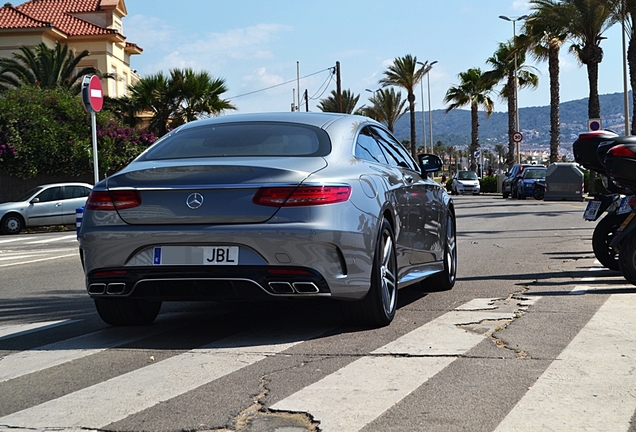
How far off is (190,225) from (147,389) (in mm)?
1411

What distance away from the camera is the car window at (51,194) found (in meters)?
26.5

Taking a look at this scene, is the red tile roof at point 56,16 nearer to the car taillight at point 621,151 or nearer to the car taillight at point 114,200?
the car taillight at point 621,151

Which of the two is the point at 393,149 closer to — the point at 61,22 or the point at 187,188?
the point at 187,188

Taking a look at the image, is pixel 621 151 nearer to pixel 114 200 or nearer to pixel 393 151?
pixel 393 151

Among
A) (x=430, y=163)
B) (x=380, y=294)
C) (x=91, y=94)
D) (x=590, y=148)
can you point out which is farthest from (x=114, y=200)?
(x=91, y=94)

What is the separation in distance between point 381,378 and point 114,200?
2.23 meters

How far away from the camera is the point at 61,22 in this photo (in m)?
52.6

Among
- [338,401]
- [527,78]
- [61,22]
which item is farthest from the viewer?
[527,78]

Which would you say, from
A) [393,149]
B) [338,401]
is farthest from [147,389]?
[393,149]

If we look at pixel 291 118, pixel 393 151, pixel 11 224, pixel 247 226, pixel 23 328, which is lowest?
pixel 11 224

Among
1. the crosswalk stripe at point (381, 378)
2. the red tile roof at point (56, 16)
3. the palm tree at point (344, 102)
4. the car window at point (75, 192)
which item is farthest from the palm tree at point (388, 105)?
the crosswalk stripe at point (381, 378)

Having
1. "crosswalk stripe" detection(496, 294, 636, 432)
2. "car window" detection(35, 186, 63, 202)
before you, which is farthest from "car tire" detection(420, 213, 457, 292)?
"car window" detection(35, 186, 63, 202)

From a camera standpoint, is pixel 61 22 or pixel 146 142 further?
pixel 61 22

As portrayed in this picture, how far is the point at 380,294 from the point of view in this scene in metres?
6.18
